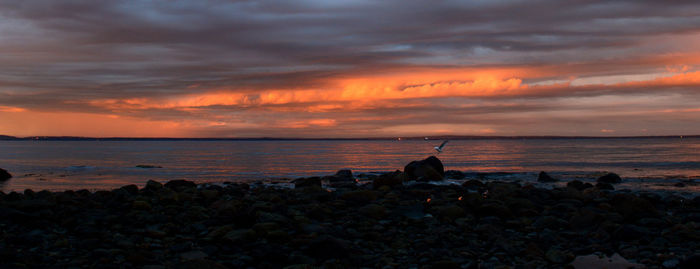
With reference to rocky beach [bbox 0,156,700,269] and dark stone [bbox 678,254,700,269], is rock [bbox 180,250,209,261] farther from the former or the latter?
dark stone [bbox 678,254,700,269]

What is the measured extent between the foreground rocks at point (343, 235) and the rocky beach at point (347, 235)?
0.03 m

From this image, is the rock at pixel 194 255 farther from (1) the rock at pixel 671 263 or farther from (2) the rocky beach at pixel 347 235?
(1) the rock at pixel 671 263

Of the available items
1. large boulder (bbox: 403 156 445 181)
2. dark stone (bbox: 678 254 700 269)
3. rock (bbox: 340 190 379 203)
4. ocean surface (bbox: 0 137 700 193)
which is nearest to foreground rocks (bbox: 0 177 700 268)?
dark stone (bbox: 678 254 700 269)

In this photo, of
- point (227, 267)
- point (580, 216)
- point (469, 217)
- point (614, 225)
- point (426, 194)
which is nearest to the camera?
point (227, 267)

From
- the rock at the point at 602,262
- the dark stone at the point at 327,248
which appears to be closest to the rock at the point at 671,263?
the rock at the point at 602,262

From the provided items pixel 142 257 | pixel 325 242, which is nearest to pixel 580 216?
pixel 325 242

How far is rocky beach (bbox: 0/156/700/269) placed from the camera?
9.42 m

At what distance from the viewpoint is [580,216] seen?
42.4 feet

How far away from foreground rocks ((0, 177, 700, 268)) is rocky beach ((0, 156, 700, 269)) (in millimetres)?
33

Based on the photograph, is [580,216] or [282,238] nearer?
[282,238]

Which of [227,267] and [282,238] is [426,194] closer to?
[282,238]

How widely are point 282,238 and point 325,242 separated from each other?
1.40 metres

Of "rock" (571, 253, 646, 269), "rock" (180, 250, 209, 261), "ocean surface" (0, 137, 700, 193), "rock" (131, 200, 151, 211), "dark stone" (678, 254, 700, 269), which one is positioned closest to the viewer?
"dark stone" (678, 254, 700, 269)

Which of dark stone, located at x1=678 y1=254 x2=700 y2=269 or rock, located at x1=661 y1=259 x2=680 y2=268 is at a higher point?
dark stone, located at x1=678 y1=254 x2=700 y2=269
